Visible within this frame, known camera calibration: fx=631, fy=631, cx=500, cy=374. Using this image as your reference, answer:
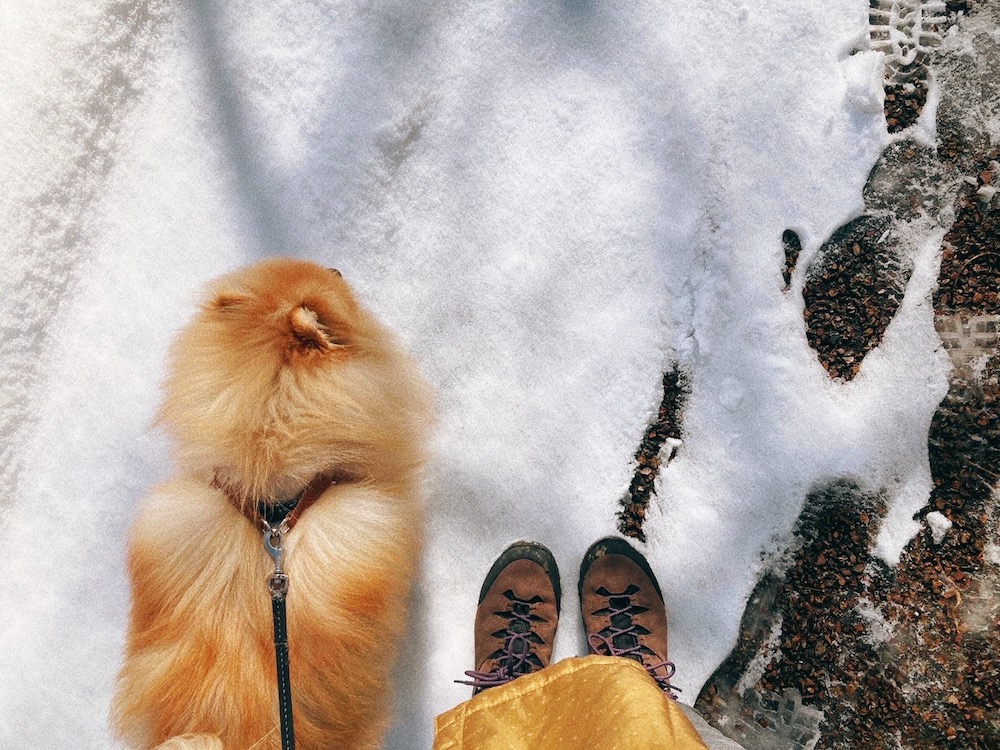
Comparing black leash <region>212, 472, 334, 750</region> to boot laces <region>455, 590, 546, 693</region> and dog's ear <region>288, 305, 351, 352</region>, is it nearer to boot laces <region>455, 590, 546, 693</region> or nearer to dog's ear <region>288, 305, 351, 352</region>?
dog's ear <region>288, 305, 351, 352</region>

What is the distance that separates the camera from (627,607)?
2.40 meters

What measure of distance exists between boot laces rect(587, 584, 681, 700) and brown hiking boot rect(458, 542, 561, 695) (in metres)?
0.20

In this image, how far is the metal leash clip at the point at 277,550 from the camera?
1.69 meters

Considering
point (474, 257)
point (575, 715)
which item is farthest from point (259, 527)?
point (474, 257)

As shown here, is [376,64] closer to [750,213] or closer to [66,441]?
[750,213]

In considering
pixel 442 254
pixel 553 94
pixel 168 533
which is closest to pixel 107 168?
pixel 442 254

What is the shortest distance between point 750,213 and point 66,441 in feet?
9.38

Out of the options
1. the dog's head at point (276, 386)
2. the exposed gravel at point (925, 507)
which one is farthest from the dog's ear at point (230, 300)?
the exposed gravel at point (925, 507)

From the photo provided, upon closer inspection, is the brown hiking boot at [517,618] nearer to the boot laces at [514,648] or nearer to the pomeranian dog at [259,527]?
the boot laces at [514,648]

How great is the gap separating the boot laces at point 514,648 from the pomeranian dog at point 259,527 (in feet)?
1.73

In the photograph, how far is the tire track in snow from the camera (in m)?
2.44

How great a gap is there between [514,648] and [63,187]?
253cm

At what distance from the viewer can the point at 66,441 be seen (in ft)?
8.45

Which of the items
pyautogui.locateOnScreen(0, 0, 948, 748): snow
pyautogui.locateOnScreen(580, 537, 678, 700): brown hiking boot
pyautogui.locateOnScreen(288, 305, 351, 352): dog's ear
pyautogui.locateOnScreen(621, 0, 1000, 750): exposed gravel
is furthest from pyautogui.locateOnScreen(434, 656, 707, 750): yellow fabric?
pyautogui.locateOnScreen(288, 305, 351, 352): dog's ear
